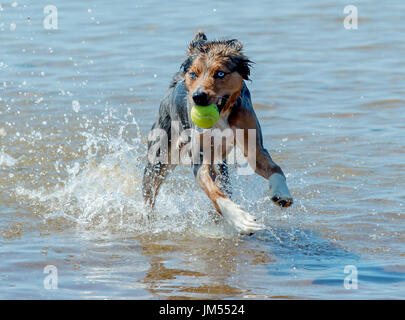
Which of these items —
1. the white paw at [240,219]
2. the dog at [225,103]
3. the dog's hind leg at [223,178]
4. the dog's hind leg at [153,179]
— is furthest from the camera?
the dog's hind leg at [153,179]

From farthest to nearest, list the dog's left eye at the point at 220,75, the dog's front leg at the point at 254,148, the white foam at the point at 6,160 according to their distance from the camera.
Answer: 1. the white foam at the point at 6,160
2. the dog's front leg at the point at 254,148
3. the dog's left eye at the point at 220,75

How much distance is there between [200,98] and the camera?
5805mm

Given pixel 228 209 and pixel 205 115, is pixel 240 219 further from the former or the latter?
pixel 205 115

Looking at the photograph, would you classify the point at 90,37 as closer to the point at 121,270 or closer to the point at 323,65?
the point at 323,65

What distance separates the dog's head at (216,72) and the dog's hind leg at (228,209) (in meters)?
0.59

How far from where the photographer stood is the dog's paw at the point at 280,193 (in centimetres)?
596

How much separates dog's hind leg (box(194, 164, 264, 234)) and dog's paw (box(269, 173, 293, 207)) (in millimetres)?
286

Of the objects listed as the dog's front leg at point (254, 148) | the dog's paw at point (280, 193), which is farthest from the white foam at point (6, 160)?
the dog's paw at point (280, 193)

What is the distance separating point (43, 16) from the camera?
46.9ft

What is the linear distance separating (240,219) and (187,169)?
9.27 feet

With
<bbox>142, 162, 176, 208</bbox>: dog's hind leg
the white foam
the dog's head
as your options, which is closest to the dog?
the dog's head

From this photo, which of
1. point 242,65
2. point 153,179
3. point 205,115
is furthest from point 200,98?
point 153,179

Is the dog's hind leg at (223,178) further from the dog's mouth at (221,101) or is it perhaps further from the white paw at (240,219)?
the white paw at (240,219)

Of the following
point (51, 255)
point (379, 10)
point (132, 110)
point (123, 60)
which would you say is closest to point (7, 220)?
point (51, 255)
